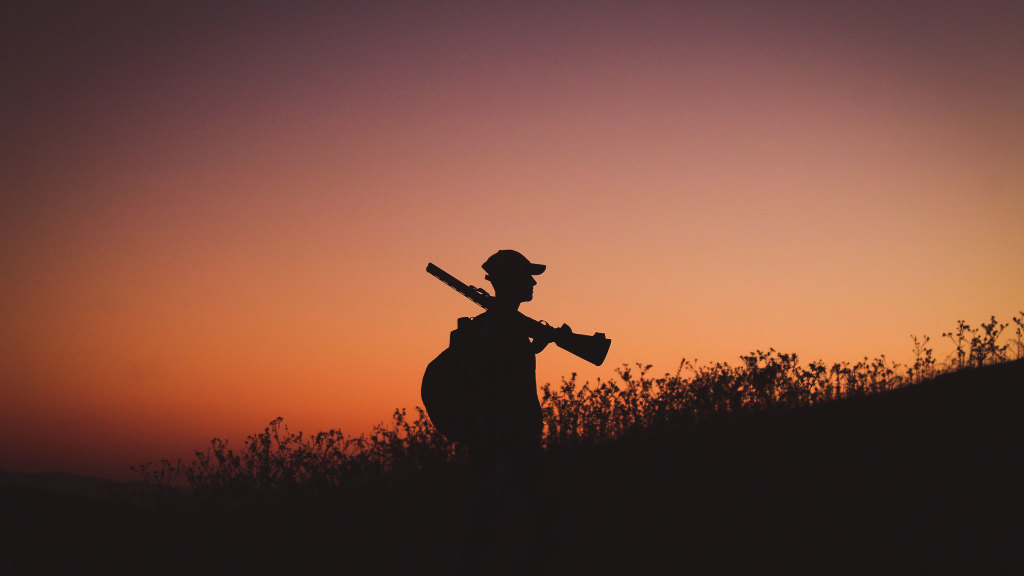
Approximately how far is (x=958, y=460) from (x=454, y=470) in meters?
5.60

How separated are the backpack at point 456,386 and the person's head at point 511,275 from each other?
0.34m

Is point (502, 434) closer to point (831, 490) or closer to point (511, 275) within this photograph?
point (511, 275)

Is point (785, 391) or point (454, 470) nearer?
point (454, 470)

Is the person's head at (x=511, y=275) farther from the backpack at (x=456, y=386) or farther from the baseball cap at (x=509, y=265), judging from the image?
the backpack at (x=456, y=386)

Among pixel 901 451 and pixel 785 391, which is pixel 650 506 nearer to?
pixel 901 451

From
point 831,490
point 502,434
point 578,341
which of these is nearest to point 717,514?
point 831,490

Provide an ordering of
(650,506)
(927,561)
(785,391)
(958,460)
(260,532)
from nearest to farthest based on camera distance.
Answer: (927,561) → (958,460) → (650,506) → (260,532) → (785,391)

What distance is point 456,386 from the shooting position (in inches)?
173

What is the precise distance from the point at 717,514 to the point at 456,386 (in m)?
3.01

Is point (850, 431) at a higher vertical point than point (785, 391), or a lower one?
lower

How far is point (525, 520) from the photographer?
683cm

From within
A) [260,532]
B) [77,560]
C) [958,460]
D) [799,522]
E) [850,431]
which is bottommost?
[77,560]

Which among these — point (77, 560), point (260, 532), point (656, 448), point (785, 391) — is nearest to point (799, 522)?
point (656, 448)

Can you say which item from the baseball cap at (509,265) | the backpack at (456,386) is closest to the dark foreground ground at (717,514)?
the backpack at (456,386)
